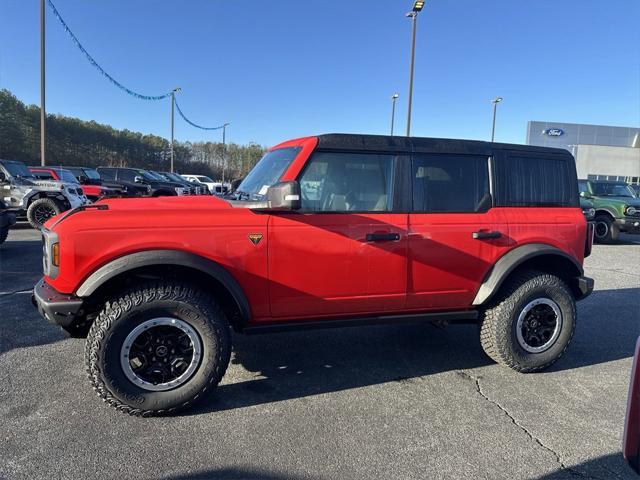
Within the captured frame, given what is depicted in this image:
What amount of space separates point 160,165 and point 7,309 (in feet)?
161

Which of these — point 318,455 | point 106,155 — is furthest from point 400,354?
point 106,155

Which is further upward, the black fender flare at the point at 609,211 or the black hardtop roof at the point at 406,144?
the black hardtop roof at the point at 406,144

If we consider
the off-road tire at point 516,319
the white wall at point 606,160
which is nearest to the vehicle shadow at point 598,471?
the off-road tire at point 516,319

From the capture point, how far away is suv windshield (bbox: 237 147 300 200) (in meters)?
3.57

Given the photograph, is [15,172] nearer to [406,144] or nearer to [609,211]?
[406,144]

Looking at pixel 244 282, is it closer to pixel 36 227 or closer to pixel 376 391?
pixel 376 391

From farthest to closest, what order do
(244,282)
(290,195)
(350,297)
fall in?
(350,297)
(244,282)
(290,195)

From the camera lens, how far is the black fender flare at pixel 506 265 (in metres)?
3.73

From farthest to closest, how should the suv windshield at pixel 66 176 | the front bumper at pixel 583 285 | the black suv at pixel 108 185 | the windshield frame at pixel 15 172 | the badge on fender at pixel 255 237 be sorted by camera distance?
the black suv at pixel 108 185
the suv windshield at pixel 66 176
the windshield frame at pixel 15 172
the front bumper at pixel 583 285
the badge on fender at pixel 255 237

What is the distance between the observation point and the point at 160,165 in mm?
50906

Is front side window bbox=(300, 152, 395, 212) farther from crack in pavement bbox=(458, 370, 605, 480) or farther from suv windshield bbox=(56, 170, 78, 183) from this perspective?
suv windshield bbox=(56, 170, 78, 183)

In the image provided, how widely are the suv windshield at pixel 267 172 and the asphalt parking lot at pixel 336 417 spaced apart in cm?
152

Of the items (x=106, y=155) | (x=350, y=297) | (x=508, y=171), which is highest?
(x=106, y=155)

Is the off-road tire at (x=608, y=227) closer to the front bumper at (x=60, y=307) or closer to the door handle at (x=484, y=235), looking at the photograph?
the door handle at (x=484, y=235)
